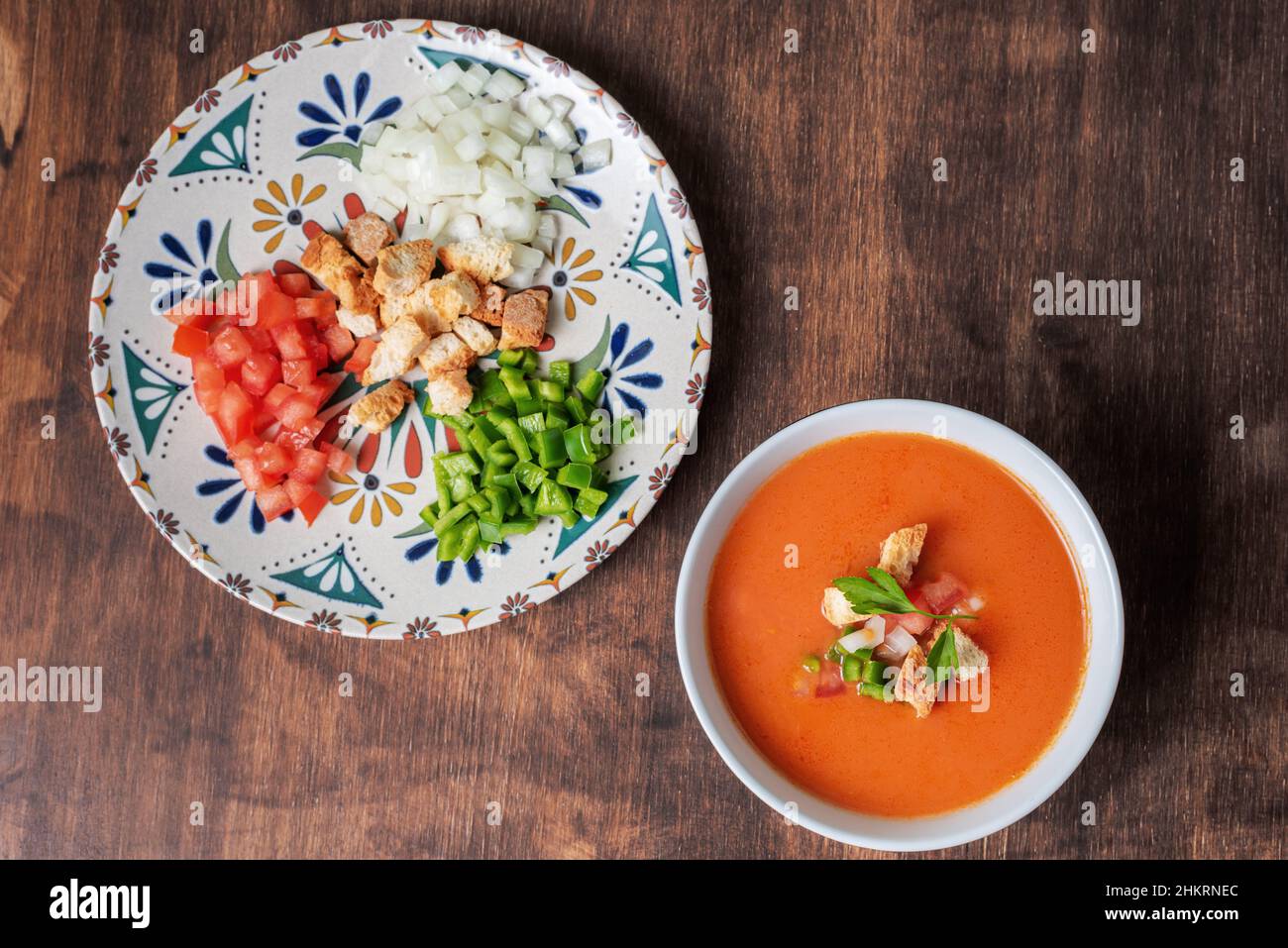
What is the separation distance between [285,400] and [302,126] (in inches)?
24.6

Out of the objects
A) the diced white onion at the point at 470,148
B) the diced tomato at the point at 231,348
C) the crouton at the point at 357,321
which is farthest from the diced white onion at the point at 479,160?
the diced tomato at the point at 231,348

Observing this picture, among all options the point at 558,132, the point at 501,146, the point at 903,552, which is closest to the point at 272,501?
the point at 501,146

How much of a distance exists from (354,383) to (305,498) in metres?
0.28

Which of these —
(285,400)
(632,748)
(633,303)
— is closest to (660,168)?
(633,303)

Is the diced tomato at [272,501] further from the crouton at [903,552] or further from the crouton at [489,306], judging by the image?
the crouton at [903,552]

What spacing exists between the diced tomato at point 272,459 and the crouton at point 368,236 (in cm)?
47

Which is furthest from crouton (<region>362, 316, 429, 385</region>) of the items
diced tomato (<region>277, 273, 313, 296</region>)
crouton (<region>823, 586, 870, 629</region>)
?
crouton (<region>823, 586, 870, 629</region>)

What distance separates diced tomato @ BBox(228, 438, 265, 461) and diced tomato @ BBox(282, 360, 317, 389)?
0.49 feet

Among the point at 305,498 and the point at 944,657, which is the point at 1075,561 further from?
the point at 305,498

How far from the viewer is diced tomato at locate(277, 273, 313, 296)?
2.17 m

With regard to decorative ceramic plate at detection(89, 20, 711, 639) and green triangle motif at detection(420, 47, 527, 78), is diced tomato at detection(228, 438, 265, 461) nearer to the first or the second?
decorative ceramic plate at detection(89, 20, 711, 639)

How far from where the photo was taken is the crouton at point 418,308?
211cm

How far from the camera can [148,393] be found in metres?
2.15

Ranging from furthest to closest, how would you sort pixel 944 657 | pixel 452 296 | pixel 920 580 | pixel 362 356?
1. pixel 362 356
2. pixel 452 296
3. pixel 920 580
4. pixel 944 657
